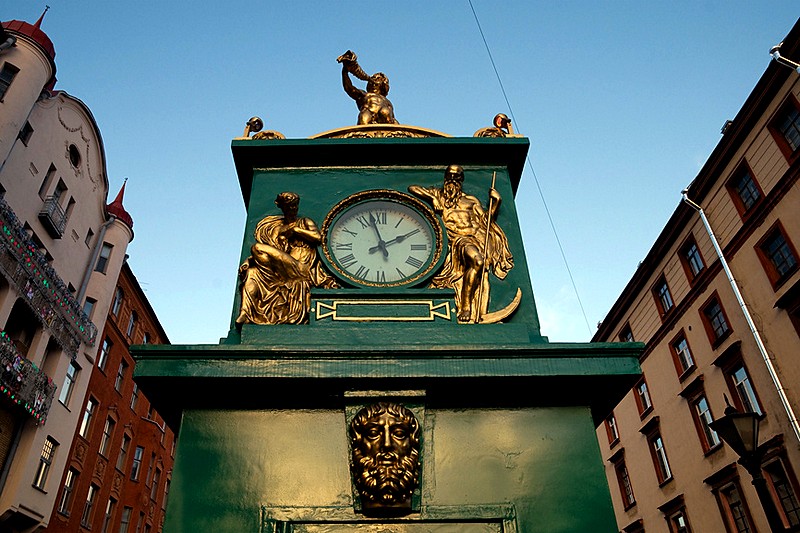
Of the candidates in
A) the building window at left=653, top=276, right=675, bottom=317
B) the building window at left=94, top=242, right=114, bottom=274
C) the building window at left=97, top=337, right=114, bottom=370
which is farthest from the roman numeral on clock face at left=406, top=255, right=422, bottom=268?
the building window at left=97, top=337, right=114, bottom=370

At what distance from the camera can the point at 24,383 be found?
22.4 meters

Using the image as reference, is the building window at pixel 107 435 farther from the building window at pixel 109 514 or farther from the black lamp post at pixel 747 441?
the black lamp post at pixel 747 441

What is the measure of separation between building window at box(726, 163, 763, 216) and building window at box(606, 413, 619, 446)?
45.0 feet

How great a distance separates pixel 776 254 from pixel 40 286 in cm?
2722

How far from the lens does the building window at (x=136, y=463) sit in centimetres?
3488

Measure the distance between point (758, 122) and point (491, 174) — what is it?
19.2m

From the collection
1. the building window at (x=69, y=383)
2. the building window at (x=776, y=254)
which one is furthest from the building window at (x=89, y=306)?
the building window at (x=776, y=254)

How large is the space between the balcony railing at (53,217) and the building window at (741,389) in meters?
27.4

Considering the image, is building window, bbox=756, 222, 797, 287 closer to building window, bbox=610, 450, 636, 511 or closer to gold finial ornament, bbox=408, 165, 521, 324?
building window, bbox=610, 450, 636, 511

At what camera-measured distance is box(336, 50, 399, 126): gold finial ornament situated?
8.27 metres

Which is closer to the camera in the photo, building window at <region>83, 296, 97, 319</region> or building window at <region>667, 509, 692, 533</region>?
building window at <region>667, 509, 692, 533</region>

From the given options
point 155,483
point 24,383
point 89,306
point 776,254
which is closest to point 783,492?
point 776,254

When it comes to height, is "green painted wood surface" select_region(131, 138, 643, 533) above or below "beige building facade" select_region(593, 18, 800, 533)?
below

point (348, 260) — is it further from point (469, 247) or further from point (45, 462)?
point (45, 462)
